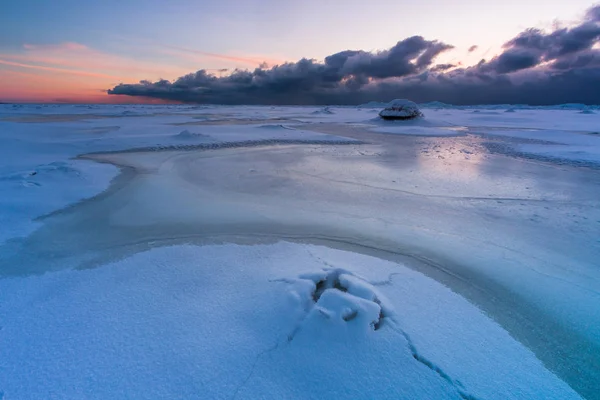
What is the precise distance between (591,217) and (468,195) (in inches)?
57.2

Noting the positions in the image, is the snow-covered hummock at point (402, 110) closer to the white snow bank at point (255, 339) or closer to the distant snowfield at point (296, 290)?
the distant snowfield at point (296, 290)

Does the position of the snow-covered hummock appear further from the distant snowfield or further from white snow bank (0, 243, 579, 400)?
white snow bank (0, 243, 579, 400)

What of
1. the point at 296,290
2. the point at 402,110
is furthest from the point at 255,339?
the point at 402,110

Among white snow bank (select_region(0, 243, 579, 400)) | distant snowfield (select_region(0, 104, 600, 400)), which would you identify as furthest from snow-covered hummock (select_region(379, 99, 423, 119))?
white snow bank (select_region(0, 243, 579, 400))

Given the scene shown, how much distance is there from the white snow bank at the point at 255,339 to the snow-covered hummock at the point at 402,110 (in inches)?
805

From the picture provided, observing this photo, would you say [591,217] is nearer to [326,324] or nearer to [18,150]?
[326,324]

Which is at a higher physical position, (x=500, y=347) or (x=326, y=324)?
(x=326, y=324)

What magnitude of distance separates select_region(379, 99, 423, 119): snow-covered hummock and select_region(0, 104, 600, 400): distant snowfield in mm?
16765

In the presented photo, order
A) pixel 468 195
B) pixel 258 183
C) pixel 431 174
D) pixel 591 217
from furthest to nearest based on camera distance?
1. pixel 431 174
2. pixel 258 183
3. pixel 468 195
4. pixel 591 217

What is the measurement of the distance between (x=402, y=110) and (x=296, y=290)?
69.6 ft

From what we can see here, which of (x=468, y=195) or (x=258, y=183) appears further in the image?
(x=258, y=183)

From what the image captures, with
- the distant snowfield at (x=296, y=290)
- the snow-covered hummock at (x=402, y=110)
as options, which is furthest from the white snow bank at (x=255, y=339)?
the snow-covered hummock at (x=402, y=110)

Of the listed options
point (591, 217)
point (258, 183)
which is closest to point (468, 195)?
point (591, 217)

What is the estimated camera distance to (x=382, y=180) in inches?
232
